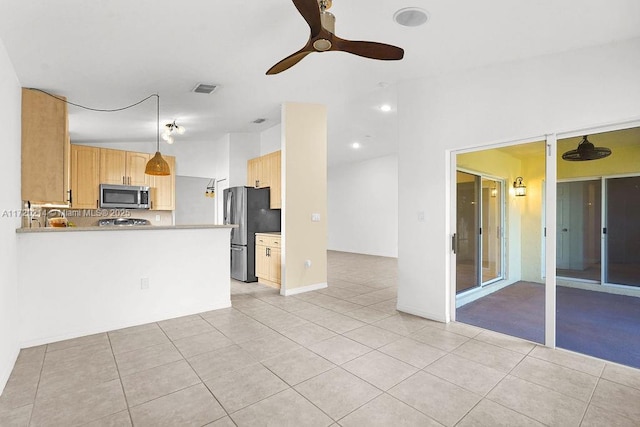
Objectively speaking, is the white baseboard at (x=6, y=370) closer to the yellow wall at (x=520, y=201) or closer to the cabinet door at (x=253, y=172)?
the cabinet door at (x=253, y=172)

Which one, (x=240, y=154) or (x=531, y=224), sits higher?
(x=240, y=154)

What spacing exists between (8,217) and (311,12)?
9.21 feet

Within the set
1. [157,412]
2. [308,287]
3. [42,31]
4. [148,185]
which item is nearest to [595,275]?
[308,287]

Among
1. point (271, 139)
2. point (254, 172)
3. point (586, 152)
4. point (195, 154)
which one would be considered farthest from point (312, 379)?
point (195, 154)

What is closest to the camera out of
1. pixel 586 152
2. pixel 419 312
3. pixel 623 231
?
pixel 586 152

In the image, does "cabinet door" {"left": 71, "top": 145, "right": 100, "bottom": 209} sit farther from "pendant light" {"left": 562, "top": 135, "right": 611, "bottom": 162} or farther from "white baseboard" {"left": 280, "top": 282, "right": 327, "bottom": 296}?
"pendant light" {"left": 562, "top": 135, "right": 611, "bottom": 162}

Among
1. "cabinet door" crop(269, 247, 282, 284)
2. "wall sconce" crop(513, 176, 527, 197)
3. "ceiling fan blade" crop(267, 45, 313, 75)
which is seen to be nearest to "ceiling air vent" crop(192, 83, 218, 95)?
"ceiling fan blade" crop(267, 45, 313, 75)

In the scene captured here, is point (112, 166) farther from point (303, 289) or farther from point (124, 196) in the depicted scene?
point (303, 289)

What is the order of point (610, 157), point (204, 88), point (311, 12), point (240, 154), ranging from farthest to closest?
point (240, 154)
point (204, 88)
point (610, 157)
point (311, 12)

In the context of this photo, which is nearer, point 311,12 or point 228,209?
point 311,12

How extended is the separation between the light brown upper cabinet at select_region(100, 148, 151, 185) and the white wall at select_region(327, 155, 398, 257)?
19.6 feet

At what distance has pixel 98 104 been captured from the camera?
408 cm

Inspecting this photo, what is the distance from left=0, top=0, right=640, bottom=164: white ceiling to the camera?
2.29 meters

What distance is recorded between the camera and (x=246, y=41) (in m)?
2.86
